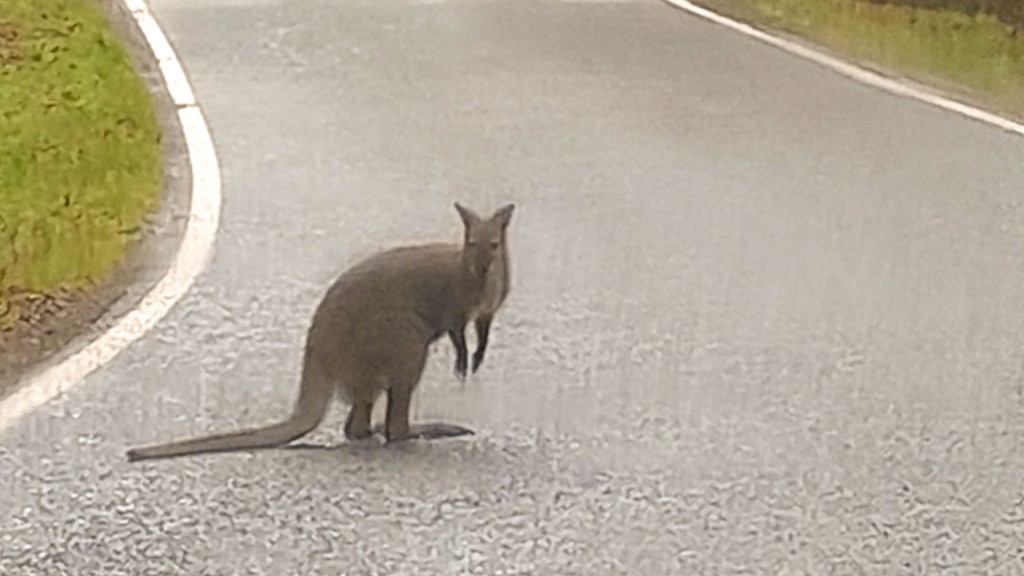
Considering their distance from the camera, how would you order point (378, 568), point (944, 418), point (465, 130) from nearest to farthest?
point (378, 568)
point (944, 418)
point (465, 130)

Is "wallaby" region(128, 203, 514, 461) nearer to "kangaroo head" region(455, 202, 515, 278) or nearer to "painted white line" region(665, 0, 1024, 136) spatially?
"kangaroo head" region(455, 202, 515, 278)

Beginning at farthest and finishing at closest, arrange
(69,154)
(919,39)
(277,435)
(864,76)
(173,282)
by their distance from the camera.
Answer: (919,39)
(864,76)
(69,154)
(173,282)
(277,435)

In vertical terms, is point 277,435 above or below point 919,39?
below

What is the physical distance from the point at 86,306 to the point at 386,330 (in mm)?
2359

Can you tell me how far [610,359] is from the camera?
25.1 ft

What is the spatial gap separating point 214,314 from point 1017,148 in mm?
5193

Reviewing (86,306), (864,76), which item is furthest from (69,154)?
(864,76)

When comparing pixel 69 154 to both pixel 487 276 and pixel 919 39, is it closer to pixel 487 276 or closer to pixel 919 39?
pixel 487 276

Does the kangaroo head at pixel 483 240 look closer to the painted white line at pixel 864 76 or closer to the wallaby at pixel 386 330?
the wallaby at pixel 386 330

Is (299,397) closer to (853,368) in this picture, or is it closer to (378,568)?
(378,568)

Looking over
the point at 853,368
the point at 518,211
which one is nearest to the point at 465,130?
the point at 518,211

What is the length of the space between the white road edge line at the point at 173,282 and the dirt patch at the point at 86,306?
4 cm

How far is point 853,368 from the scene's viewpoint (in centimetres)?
755

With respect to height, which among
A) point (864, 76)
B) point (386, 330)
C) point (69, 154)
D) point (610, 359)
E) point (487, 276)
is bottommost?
point (69, 154)
